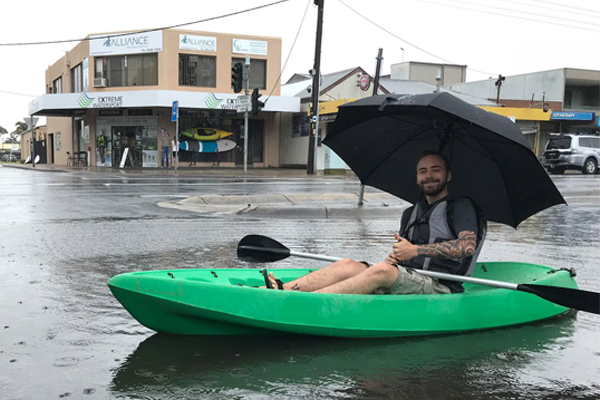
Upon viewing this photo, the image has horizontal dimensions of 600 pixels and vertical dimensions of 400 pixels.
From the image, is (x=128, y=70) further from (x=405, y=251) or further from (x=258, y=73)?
(x=405, y=251)

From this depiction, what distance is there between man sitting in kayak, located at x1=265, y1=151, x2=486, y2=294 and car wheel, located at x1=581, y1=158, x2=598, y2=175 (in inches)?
1069

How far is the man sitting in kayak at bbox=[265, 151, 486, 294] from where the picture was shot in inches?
155

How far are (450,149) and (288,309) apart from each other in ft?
6.32

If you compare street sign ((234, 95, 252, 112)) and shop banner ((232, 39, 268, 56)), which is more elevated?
shop banner ((232, 39, 268, 56))

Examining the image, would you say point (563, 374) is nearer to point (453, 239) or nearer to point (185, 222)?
point (453, 239)

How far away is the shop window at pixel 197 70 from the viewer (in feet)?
107

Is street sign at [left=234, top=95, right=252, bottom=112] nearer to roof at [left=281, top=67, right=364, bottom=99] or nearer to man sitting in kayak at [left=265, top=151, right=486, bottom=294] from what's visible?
roof at [left=281, top=67, right=364, bottom=99]

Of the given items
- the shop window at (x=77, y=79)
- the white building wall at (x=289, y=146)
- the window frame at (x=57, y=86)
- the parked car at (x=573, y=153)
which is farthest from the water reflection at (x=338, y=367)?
the window frame at (x=57, y=86)

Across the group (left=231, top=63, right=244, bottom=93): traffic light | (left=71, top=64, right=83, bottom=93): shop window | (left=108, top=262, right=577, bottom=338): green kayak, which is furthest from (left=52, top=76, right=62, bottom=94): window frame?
(left=108, top=262, right=577, bottom=338): green kayak

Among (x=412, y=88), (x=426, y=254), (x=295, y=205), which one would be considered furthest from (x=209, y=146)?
(x=426, y=254)

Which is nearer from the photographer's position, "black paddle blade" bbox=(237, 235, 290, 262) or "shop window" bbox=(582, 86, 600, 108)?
"black paddle blade" bbox=(237, 235, 290, 262)

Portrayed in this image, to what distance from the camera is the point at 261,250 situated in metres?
4.75

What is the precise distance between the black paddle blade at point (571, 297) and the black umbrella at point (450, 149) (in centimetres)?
79

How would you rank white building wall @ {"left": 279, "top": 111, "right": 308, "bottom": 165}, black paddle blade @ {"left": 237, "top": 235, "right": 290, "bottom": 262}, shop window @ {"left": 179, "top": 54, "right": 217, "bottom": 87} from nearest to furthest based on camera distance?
black paddle blade @ {"left": 237, "top": 235, "right": 290, "bottom": 262} → shop window @ {"left": 179, "top": 54, "right": 217, "bottom": 87} → white building wall @ {"left": 279, "top": 111, "right": 308, "bottom": 165}
